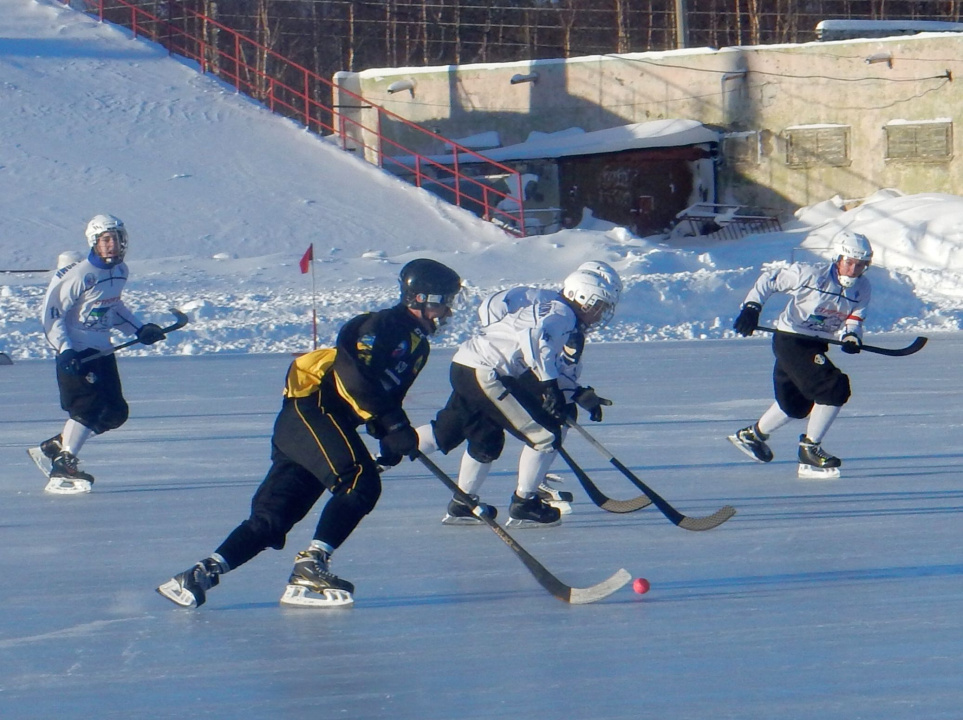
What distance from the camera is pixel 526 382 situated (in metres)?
4.82

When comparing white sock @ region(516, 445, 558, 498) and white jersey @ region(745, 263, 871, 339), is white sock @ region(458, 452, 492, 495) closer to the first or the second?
white sock @ region(516, 445, 558, 498)

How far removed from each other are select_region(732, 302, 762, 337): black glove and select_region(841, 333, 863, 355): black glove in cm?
41

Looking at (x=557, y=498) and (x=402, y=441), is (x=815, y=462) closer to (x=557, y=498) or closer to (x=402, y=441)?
(x=557, y=498)

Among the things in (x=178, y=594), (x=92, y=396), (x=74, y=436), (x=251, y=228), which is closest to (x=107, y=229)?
(x=92, y=396)

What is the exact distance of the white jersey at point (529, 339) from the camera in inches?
177

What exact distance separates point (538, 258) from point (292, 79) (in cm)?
2225

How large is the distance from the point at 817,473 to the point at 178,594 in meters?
3.05

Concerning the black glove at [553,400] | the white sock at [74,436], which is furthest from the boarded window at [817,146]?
the black glove at [553,400]

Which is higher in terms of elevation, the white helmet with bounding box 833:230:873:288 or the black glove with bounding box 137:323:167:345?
the white helmet with bounding box 833:230:873:288

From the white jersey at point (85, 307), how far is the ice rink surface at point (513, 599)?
2.10 ft

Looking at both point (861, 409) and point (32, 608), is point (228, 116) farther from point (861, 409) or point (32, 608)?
point (32, 608)

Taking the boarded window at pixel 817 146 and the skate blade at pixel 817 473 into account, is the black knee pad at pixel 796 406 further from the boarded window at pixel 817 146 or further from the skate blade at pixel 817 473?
the boarded window at pixel 817 146

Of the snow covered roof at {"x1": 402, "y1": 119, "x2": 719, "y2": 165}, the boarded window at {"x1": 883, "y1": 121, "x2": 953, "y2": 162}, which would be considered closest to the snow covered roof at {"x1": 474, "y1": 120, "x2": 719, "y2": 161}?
the snow covered roof at {"x1": 402, "y1": 119, "x2": 719, "y2": 165}

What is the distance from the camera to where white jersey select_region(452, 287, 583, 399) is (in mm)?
4492
